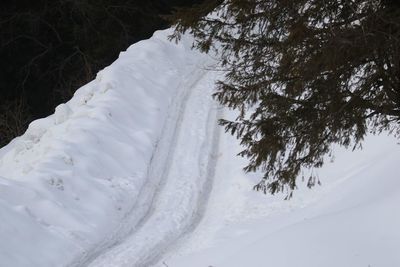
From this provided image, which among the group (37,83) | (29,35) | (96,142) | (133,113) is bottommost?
(96,142)

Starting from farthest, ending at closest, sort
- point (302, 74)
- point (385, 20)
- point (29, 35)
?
point (29, 35) → point (302, 74) → point (385, 20)

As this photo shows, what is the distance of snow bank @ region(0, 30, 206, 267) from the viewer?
26.2ft

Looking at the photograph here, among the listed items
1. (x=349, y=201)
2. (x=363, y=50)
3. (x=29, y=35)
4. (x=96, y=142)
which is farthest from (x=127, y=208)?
(x=29, y=35)

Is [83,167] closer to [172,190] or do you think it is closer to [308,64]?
[172,190]

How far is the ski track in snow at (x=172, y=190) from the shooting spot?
26.0 feet

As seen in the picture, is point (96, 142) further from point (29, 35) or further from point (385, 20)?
point (29, 35)

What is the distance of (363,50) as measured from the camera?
5273 mm

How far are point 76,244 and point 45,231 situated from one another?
50 centimetres

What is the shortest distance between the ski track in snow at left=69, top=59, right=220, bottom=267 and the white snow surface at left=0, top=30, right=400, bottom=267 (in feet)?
0.08

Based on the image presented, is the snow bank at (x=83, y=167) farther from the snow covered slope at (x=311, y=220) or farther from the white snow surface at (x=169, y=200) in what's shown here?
the snow covered slope at (x=311, y=220)

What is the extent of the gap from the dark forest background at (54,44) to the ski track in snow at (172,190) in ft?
30.1

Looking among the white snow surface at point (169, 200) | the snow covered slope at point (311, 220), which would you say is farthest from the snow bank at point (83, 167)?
the snow covered slope at point (311, 220)

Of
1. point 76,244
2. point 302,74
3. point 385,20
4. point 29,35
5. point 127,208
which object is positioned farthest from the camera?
point 29,35

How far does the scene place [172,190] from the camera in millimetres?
9789
